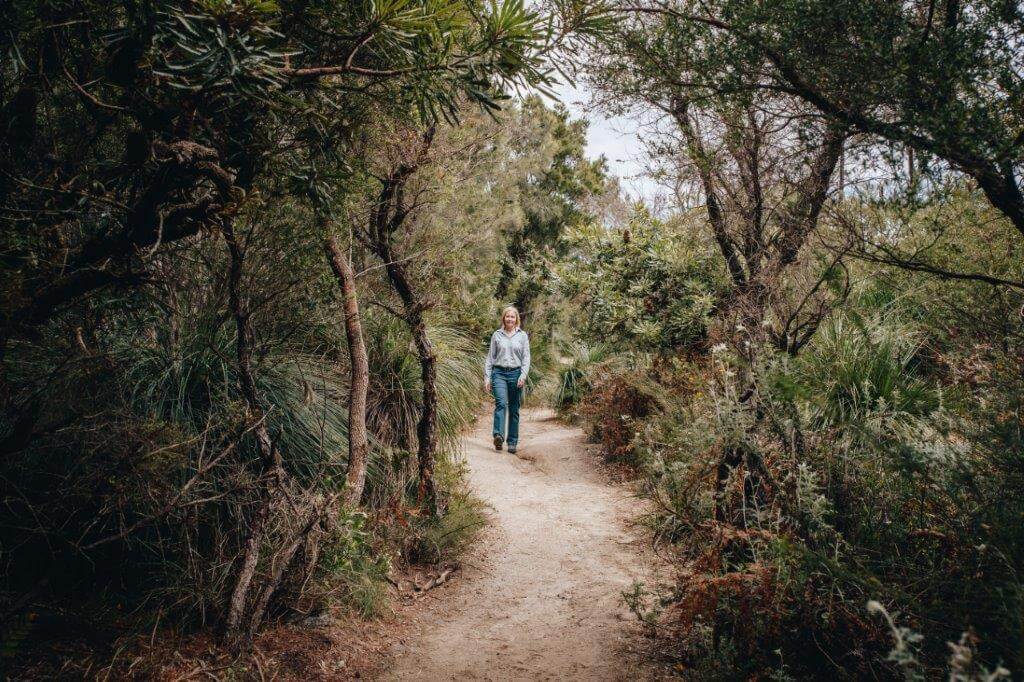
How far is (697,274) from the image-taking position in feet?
25.3

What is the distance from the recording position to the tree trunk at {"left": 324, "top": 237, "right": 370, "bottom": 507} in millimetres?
4031

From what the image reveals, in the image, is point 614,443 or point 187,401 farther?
point 614,443

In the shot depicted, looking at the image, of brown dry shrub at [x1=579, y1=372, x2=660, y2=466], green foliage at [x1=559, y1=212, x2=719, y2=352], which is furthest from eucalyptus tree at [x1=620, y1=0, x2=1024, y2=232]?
brown dry shrub at [x1=579, y1=372, x2=660, y2=466]

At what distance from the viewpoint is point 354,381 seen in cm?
425

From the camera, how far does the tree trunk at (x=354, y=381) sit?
4031 mm

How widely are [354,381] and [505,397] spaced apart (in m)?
4.37

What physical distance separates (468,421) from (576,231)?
343cm

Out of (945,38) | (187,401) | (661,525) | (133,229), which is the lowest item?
(661,525)

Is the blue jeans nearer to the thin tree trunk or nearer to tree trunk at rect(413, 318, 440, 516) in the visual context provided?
tree trunk at rect(413, 318, 440, 516)

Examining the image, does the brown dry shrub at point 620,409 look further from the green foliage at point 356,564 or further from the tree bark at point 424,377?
the green foliage at point 356,564

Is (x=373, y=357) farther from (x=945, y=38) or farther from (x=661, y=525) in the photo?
(x=945, y=38)

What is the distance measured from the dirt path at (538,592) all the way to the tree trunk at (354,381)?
112 cm

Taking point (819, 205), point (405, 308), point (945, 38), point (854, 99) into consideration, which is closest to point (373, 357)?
point (405, 308)

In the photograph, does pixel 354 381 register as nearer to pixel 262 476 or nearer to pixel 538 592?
pixel 262 476
